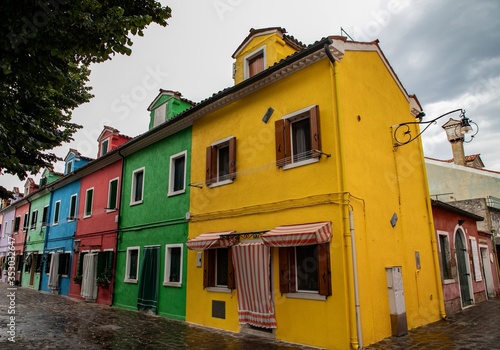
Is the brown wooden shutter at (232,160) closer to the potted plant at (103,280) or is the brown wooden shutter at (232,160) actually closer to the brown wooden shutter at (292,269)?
the brown wooden shutter at (292,269)

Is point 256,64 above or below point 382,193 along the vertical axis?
above

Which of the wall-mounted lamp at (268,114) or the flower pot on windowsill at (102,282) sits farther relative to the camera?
the flower pot on windowsill at (102,282)

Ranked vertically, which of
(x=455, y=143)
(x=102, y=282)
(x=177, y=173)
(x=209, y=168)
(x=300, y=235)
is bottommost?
(x=102, y=282)

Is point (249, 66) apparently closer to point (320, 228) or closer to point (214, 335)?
point (320, 228)

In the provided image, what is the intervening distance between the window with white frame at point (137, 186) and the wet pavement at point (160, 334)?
4.58 metres

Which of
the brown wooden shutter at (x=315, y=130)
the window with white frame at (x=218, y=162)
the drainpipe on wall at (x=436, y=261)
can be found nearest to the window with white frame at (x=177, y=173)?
the window with white frame at (x=218, y=162)

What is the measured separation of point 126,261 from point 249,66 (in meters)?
9.20

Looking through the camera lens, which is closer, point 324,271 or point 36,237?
point 324,271

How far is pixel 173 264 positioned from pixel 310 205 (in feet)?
20.4

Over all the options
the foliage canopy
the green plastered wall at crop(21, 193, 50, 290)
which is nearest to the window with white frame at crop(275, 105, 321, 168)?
the foliage canopy

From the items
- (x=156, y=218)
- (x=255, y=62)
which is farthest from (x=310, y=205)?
(x=156, y=218)

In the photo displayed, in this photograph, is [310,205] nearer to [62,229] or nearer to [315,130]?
[315,130]

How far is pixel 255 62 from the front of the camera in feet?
37.3

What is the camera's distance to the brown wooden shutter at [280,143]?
888 cm
